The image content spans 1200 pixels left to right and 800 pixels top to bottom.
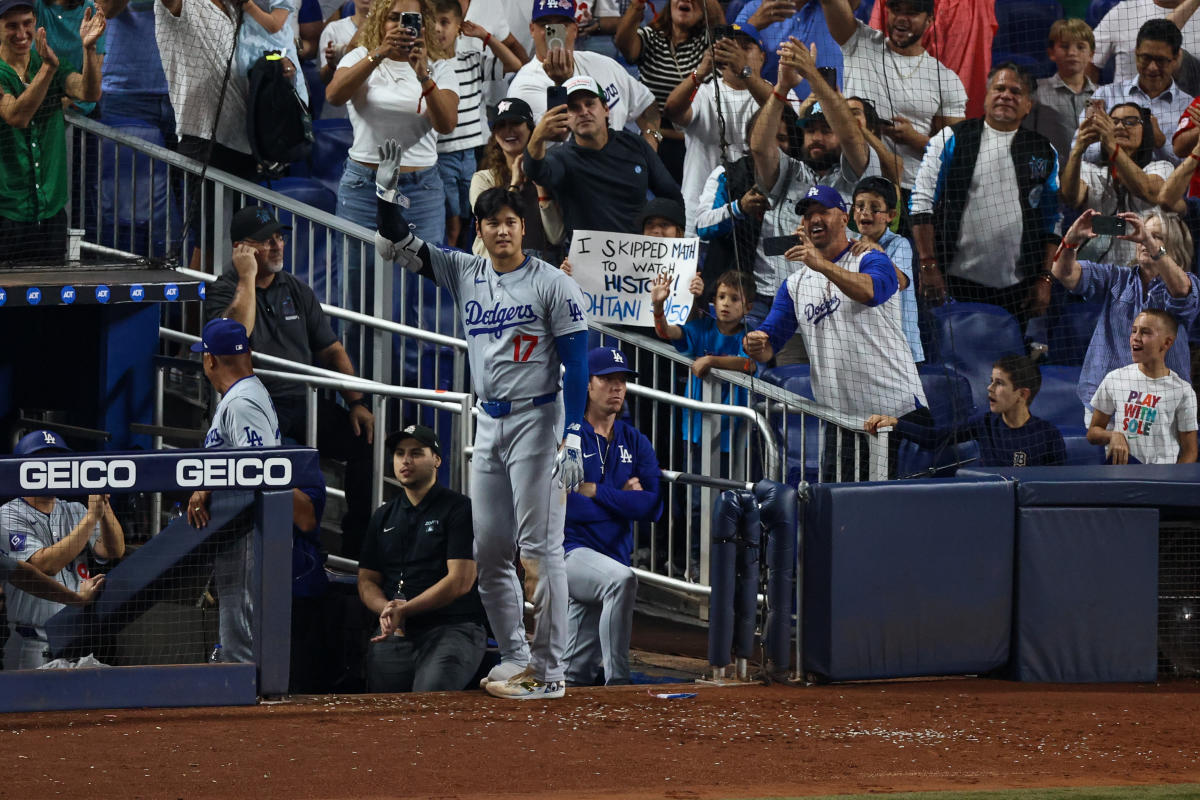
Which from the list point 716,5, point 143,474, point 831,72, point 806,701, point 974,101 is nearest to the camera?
point 143,474

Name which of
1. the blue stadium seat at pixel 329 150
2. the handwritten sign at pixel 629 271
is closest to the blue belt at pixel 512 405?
the handwritten sign at pixel 629 271

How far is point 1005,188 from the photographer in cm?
895

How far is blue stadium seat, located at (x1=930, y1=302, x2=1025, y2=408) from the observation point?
858cm

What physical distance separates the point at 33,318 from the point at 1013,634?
5.45 meters

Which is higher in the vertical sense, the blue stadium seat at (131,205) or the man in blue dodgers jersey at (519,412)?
the blue stadium seat at (131,205)

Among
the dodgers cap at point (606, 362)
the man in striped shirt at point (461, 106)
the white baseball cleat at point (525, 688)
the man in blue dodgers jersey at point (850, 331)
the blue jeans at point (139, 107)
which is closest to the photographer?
the white baseball cleat at point (525, 688)

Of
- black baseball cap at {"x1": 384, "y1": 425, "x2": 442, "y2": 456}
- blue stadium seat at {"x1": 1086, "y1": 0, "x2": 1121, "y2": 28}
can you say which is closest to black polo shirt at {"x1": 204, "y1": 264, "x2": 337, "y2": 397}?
black baseball cap at {"x1": 384, "y1": 425, "x2": 442, "y2": 456}

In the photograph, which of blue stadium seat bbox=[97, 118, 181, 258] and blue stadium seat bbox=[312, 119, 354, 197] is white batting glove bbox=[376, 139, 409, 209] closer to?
blue stadium seat bbox=[97, 118, 181, 258]

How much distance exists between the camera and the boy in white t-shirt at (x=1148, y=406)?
801 cm

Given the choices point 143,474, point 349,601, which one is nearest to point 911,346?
point 349,601

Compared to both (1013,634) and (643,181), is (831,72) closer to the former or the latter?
(643,181)

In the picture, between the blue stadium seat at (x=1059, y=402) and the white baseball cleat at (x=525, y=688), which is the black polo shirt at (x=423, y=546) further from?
the blue stadium seat at (x=1059, y=402)

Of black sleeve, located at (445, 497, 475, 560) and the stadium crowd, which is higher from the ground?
the stadium crowd

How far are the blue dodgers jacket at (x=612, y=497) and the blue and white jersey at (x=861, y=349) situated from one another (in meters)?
1.14
